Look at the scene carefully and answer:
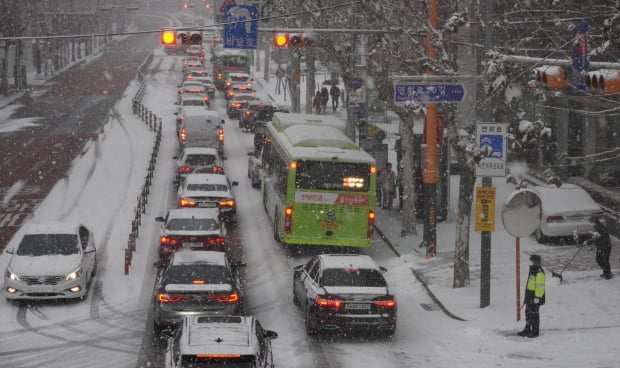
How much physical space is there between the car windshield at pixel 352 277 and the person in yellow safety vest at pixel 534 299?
8.92ft

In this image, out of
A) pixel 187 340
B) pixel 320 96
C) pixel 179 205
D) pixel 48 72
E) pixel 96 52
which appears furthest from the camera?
pixel 96 52

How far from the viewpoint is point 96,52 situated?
5320 inches

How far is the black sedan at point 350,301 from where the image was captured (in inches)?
765

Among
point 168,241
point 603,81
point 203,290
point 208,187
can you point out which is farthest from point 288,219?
point 603,81

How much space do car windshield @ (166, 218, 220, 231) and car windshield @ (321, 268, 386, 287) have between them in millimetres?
6492

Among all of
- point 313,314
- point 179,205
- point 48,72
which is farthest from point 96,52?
point 313,314

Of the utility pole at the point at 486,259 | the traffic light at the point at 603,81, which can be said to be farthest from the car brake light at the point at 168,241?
the traffic light at the point at 603,81

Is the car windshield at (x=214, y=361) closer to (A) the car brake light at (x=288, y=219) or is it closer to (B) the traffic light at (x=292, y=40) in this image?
(A) the car brake light at (x=288, y=219)

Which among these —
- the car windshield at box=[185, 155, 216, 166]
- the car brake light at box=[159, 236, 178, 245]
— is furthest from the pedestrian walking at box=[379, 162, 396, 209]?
the car brake light at box=[159, 236, 178, 245]

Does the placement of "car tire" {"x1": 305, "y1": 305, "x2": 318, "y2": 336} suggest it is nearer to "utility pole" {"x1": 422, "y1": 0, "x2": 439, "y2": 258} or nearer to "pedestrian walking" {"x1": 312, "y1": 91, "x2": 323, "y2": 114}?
"utility pole" {"x1": 422, "y1": 0, "x2": 439, "y2": 258}

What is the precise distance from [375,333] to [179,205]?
12236mm

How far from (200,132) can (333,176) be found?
18454mm

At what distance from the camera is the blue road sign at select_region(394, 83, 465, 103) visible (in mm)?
22203

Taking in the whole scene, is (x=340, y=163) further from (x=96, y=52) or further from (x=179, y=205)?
(x=96, y=52)
